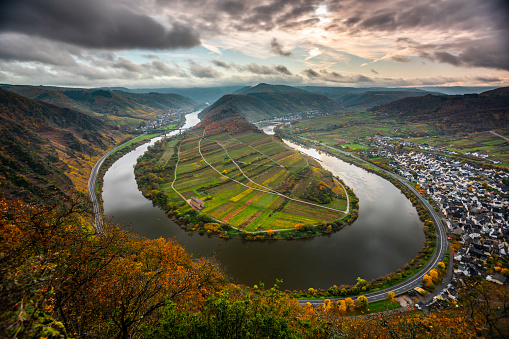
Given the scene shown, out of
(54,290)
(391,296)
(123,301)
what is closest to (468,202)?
(391,296)

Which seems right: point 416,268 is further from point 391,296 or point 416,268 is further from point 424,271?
point 391,296

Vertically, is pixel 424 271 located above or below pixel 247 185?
below

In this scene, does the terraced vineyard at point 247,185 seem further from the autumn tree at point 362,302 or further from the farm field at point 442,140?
the farm field at point 442,140

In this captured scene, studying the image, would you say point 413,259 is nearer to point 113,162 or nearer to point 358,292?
point 358,292

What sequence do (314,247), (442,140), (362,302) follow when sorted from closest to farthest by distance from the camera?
(362,302), (314,247), (442,140)

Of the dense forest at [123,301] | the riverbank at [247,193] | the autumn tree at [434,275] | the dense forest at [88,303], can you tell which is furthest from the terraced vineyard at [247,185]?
the dense forest at [88,303]

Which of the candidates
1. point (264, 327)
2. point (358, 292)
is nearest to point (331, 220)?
point (358, 292)

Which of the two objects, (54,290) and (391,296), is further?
→ (391,296)
